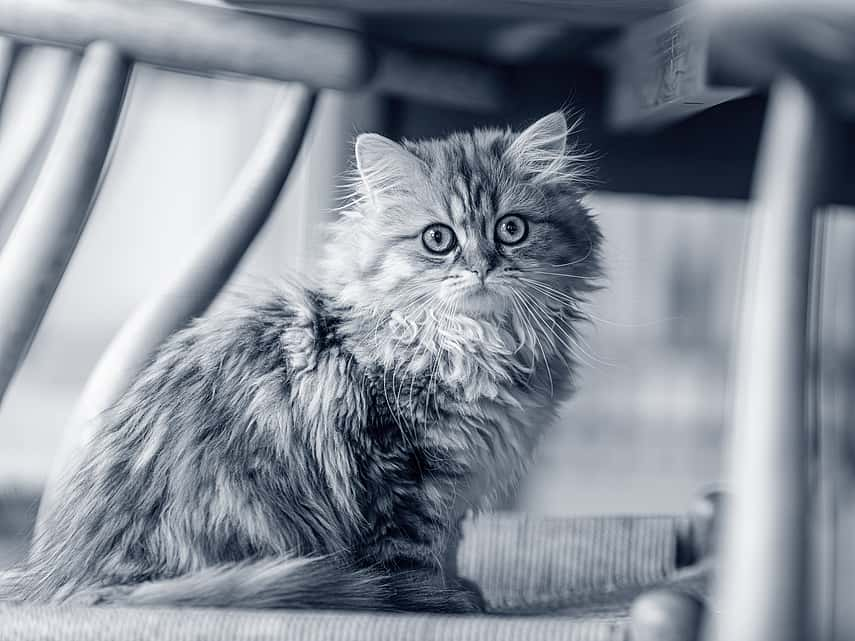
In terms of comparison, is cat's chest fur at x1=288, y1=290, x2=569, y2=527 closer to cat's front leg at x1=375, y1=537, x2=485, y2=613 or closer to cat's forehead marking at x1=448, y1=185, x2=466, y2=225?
cat's front leg at x1=375, y1=537, x2=485, y2=613

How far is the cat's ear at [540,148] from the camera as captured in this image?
3.87 ft

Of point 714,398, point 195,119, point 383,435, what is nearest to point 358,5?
point 383,435

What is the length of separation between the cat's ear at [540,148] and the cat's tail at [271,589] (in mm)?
548

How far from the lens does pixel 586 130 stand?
151 cm

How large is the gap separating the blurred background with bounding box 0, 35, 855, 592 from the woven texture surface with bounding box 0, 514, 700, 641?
0.78 ft

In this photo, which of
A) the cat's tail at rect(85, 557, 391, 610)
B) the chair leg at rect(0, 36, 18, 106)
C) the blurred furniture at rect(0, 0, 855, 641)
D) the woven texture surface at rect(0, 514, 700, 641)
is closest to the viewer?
the blurred furniture at rect(0, 0, 855, 641)

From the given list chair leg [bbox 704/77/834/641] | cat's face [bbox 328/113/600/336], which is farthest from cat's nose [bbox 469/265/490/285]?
chair leg [bbox 704/77/834/641]

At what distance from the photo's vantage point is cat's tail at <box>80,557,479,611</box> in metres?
0.86

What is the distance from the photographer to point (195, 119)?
215cm

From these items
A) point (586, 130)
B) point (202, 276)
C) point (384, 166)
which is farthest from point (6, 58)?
point (586, 130)

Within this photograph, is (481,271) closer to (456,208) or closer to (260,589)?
(456,208)

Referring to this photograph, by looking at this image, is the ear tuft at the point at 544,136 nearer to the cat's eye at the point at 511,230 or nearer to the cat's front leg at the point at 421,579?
the cat's eye at the point at 511,230

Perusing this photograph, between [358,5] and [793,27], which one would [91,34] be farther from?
[793,27]

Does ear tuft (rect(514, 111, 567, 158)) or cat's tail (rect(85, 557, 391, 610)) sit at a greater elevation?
ear tuft (rect(514, 111, 567, 158))
